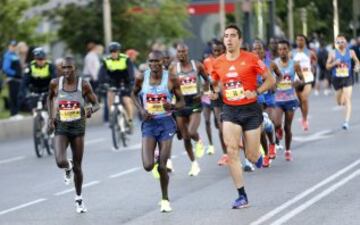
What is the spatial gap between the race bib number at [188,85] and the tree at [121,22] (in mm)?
22166

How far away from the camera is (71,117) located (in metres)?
14.1

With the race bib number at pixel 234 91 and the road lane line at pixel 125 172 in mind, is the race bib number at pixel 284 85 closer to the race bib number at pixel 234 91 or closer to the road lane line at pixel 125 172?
the road lane line at pixel 125 172

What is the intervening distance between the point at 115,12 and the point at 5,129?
13994 millimetres

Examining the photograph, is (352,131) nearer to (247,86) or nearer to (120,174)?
(120,174)

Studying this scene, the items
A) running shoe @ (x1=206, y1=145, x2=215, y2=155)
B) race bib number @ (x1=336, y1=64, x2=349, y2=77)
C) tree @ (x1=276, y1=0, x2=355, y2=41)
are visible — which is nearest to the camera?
running shoe @ (x1=206, y1=145, x2=215, y2=155)

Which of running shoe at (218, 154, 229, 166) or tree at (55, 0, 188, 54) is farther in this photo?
tree at (55, 0, 188, 54)

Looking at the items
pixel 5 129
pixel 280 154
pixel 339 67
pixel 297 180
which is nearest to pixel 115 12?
pixel 5 129

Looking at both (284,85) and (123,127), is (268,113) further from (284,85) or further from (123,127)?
(123,127)

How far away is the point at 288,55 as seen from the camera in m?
19.0

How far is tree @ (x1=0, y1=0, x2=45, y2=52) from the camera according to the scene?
1312 inches

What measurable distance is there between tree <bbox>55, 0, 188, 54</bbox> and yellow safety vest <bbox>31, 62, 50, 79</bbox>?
1857 centimetres

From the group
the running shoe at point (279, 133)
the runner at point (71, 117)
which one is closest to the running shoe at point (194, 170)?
the running shoe at point (279, 133)

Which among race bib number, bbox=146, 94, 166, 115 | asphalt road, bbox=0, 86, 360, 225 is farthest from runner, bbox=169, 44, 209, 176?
race bib number, bbox=146, 94, 166, 115

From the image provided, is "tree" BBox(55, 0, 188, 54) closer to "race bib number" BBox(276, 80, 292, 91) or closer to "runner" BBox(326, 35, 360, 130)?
"runner" BBox(326, 35, 360, 130)
